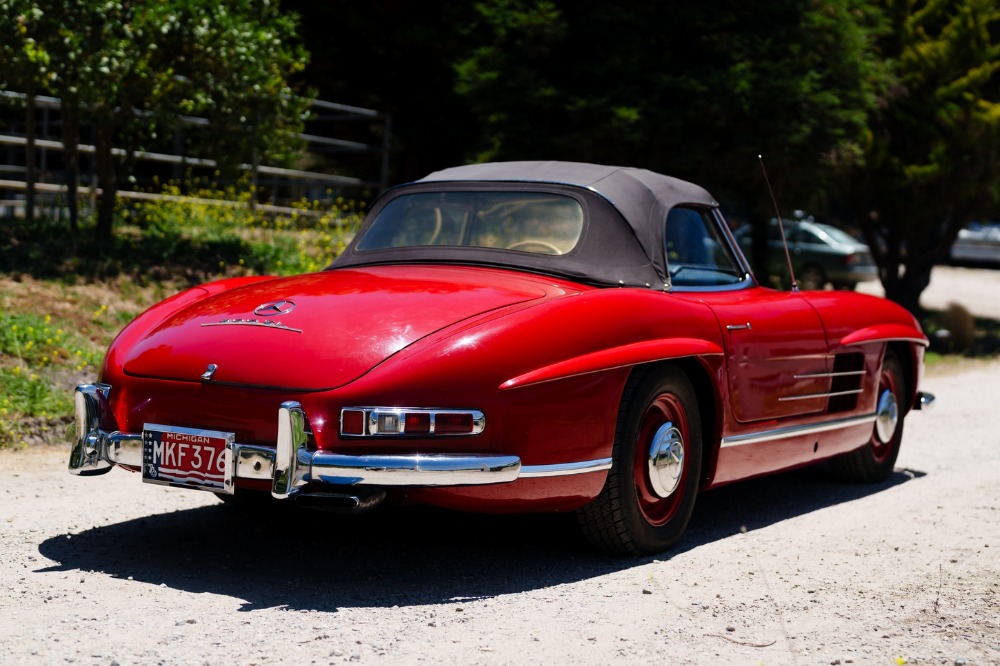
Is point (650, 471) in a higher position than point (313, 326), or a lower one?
lower

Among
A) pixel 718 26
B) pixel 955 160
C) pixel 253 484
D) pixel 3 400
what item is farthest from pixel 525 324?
pixel 955 160

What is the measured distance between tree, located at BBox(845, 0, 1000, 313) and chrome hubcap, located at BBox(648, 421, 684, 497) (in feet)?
42.7

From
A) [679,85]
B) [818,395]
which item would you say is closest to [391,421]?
[818,395]

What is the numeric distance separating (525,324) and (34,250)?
22.8 ft

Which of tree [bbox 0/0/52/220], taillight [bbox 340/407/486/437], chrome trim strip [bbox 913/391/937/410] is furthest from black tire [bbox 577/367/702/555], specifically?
tree [bbox 0/0/52/220]

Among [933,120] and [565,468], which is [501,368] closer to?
[565,468]

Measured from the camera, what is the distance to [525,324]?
4383 mm

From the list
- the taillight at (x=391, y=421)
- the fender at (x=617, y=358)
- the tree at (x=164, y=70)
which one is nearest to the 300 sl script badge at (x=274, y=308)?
the taillight at (x=391, y=421)

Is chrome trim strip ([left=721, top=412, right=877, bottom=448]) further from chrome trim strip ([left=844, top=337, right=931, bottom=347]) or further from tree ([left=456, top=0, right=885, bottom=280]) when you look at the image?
tree ([left=456, top=0, right=885, bottom=280])

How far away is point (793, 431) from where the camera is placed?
5750 millimetres

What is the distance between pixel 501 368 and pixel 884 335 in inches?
118

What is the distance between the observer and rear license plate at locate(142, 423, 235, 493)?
424 cm

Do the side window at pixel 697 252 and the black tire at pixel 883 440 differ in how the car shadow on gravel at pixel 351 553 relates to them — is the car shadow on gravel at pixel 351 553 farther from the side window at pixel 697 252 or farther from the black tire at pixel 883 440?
the side window at pixel 697 252

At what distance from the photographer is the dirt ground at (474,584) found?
3689 mm
